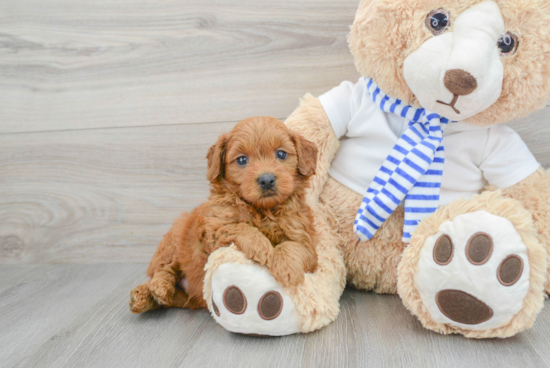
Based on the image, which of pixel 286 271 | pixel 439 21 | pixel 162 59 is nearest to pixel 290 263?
pixel 286 271

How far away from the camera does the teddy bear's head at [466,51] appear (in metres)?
0.95

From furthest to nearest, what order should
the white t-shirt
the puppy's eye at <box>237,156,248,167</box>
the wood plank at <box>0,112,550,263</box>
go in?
the wood plank at <box>0,112,550,263</box>
the white t-shirt
the puppy's eye at <box>237,156,248,167</box>

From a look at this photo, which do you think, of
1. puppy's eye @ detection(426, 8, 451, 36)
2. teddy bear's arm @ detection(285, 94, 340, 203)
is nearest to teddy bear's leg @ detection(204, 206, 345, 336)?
teddy bear's arm @ detection(285, 94, 340, 203)

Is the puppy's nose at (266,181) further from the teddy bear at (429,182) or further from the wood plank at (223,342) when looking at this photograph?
the wood plank at (223,342)

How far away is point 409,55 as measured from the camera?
3.32 feet

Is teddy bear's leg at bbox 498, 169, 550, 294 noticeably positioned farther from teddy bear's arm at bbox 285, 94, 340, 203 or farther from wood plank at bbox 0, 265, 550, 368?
teddy bear's arm at bbox 285, 94, 340, 203

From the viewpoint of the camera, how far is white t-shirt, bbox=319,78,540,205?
1156 mm

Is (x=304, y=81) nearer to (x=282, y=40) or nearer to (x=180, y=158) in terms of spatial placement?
(x=282, y=40)

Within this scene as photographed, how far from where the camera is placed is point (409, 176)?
1.09m

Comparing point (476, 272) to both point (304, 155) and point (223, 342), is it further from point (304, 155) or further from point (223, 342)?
point (223, 342)

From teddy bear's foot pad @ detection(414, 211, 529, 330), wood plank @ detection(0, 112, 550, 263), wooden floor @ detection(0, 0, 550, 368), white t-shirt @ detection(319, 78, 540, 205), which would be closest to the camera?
teddy bear's foot pad @ detection(414, 211, 529, 330)

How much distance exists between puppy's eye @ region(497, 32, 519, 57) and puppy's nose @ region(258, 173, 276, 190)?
23.8 inches

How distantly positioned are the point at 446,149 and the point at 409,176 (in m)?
0.17

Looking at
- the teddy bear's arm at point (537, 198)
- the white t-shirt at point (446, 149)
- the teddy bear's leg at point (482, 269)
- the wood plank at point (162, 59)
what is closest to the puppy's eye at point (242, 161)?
the white t-shirt at point (446, 149)
